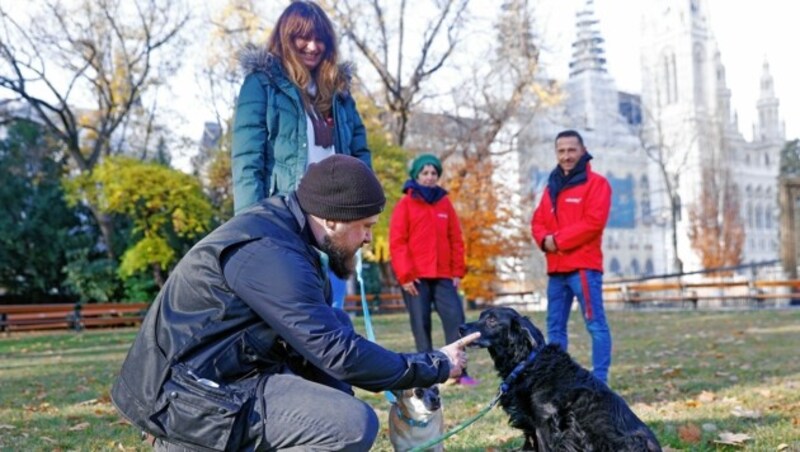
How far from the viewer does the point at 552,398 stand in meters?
3.73

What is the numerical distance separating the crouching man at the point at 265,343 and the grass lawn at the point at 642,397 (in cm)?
196

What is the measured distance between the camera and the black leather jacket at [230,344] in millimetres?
2525

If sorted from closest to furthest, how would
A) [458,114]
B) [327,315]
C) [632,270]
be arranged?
[327,315] → [458,114] → [632,270]

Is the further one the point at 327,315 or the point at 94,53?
the point at 94,53

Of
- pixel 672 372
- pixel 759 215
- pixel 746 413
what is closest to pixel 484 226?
pixel 672 372

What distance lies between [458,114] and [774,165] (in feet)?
280

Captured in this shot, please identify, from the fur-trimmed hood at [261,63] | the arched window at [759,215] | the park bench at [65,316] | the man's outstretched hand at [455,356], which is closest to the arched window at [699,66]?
the arched window at [759,215]

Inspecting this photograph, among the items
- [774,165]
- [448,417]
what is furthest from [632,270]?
[448,417]

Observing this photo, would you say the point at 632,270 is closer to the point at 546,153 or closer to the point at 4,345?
the point at 546,153

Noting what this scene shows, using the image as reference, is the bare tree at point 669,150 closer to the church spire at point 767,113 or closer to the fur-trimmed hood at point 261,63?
the church spire at point 767,113

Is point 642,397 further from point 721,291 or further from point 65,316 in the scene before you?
point 721,291

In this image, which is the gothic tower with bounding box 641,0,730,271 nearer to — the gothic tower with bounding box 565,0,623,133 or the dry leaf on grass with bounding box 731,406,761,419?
the gothic tower with bounding box 565,0,623,133

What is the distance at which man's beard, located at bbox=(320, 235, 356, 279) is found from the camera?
2822 millimetres

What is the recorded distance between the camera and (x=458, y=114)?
31.4m
